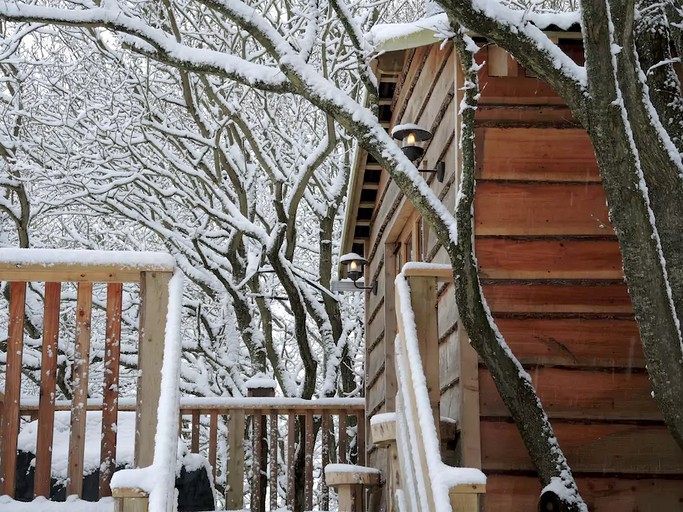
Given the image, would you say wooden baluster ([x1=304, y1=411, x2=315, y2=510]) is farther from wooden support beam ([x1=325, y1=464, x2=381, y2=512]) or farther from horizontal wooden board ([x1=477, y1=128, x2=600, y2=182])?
horizontal wooden board ([x1=477, y1=128, x2=600, y2=182])

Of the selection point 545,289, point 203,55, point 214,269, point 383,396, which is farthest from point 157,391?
point 214,269

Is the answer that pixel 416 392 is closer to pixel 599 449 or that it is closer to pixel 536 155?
pixel 599 449

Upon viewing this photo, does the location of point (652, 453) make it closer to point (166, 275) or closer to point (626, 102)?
point (626, 102)

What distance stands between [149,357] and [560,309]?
246 cm

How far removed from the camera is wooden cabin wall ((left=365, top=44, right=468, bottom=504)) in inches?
215

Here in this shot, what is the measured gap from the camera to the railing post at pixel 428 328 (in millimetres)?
4273

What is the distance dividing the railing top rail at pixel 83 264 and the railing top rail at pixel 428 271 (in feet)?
3.77

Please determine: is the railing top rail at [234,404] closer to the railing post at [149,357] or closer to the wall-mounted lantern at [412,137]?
the wall-mounted lantern at [412,137]

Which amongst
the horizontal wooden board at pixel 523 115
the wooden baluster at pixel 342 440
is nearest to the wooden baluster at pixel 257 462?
the wooden baluster at pixel 342 440

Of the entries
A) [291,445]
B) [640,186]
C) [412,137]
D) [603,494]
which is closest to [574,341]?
[603,494]

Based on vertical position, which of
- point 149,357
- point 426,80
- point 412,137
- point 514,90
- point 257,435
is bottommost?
point 257,435

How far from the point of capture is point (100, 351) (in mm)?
15016

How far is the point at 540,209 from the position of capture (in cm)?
518

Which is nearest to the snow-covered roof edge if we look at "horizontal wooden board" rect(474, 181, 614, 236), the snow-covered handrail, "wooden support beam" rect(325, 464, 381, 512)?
"horizontal wooden board" rect(474, 181, 614, 236)
